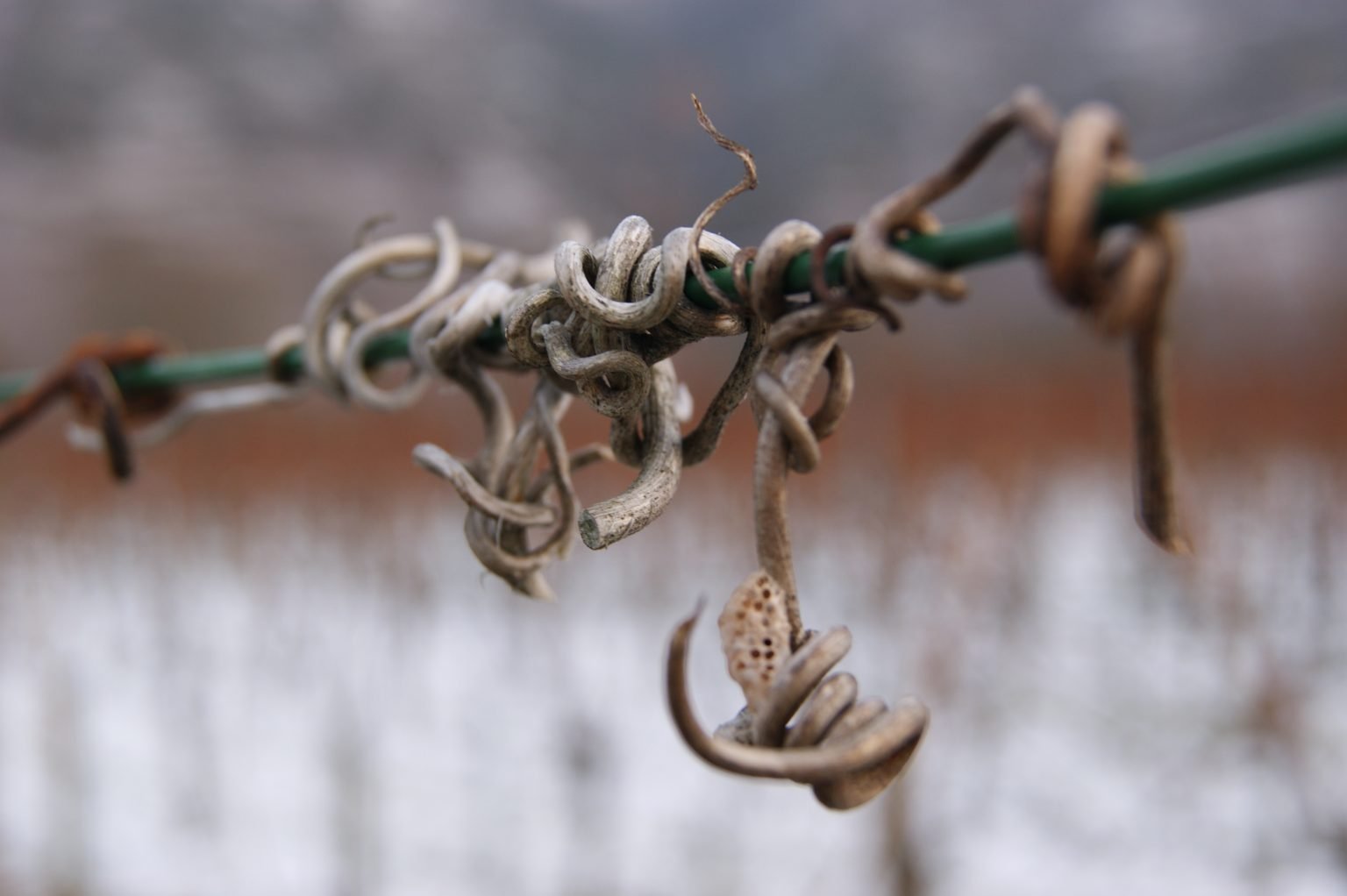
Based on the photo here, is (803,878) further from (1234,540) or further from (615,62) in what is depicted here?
(615,62)

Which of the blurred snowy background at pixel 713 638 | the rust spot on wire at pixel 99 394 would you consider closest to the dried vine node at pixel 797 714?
the rust spot on wire at pixel 99 394

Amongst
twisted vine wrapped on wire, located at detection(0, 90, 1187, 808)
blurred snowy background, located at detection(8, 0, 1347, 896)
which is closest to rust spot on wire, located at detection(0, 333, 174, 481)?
twisted vine wrapped on wire, located at detection(0, 90, 1187, 808)

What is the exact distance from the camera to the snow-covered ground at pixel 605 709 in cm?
225

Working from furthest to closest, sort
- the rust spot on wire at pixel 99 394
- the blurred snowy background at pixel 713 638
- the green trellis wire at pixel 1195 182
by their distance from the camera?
the blurred snowy background at pixel 713 638, the rust spot on wire at pixel 99 394, the green trellis wire at pixel 1195 182

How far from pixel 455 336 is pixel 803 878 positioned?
2270 millimetres

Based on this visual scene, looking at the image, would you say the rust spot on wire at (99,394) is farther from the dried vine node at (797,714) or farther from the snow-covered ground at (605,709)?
the snow-covered ground at (605,709)

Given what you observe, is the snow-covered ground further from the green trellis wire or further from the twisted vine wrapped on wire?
the green trellis wire

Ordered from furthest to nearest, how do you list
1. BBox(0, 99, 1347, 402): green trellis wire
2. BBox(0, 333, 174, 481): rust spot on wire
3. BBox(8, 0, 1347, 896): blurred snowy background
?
BBox(8, 0, 1347, 896): blurred snowy background, BBox(0, 333, 174, 481): rust spot on wire, BBox(0, 99, 1347, 402): green trellis wire

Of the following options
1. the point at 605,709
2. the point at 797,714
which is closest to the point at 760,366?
the point at 797,714

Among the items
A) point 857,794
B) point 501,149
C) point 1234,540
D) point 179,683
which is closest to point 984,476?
point 1234,540

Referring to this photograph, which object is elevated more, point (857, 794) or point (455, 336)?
point (455, 336)

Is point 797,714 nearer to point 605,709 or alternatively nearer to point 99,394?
point 99,394

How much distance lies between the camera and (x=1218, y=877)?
7.23ft

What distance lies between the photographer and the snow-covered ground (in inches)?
88.6
